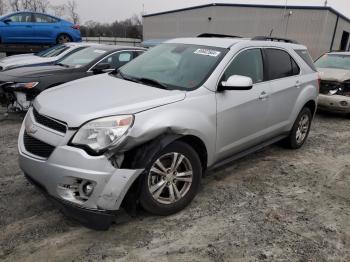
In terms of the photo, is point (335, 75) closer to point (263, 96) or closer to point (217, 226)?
point (263, 96)

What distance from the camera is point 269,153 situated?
5543mm

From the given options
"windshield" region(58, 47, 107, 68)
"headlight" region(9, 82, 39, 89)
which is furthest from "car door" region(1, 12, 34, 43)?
"headlight" region(9, 82, 39, 89)

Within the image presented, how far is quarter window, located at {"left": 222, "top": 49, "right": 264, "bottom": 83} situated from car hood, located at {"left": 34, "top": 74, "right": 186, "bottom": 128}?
0.84m

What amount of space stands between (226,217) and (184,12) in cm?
3501

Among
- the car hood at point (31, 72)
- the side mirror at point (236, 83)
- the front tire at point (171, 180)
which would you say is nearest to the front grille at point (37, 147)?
the front tire at point (171, 180)

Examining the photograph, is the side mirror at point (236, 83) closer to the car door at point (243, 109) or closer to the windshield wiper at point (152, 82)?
the car door at point (243, 109)

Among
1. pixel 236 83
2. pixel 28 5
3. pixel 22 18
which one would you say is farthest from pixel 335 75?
pixel 28 5

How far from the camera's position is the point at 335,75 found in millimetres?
8453

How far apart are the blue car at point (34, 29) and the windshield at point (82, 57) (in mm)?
6499

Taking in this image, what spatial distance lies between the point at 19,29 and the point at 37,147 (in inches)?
461

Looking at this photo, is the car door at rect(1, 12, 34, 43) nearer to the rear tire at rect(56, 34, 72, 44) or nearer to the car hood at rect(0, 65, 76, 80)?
the rear tire at rect(56, 34, 72, 44)

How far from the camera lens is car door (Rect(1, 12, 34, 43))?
12.9 metres

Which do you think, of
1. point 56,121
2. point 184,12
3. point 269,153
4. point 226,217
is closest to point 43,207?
point 56,121

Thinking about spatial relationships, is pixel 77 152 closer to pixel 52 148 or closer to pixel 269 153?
pixel 52 148
